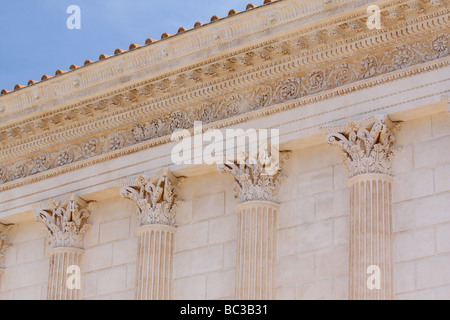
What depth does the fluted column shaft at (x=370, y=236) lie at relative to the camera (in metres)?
20.5

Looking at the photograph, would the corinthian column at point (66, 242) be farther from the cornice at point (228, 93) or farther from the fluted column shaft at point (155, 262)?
the fluted column shaft at point (155, 262)

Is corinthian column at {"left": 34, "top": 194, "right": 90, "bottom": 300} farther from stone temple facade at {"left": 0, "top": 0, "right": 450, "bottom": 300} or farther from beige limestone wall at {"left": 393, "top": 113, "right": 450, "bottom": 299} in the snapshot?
beige limestone wall at {"left": 393, "top": 113, "right": 450, "bottom": 299}

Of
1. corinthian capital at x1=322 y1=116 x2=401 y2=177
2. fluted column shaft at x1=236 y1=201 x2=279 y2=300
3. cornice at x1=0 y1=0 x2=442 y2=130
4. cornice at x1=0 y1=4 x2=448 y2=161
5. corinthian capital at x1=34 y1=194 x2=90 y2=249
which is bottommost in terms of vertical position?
fluted column shaft at x1=236 y1=201 x2=279 y2=300

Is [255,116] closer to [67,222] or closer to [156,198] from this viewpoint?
[156,198]

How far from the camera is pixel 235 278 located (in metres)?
22.3

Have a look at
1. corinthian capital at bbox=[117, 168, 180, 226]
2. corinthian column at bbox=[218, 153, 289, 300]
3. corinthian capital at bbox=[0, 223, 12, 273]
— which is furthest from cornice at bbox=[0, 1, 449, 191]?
corinthian column at bbox=[218, 153, 289, 300]

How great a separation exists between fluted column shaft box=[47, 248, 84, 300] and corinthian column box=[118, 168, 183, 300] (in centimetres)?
154

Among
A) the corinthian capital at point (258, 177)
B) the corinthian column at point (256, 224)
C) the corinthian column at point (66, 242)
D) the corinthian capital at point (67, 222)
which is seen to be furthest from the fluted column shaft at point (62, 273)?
the corinthian capital at point (258, 177)

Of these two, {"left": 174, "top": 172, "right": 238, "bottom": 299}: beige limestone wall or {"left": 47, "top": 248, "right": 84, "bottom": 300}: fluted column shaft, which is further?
{"left": 47, "top": 248, "right": 84, "bottom": 300}: fluted column shaft

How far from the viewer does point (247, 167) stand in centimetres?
2272

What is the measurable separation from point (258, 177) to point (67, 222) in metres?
4.11

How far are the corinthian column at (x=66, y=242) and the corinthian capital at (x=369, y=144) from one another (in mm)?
5459

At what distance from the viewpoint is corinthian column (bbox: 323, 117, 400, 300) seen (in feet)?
67.5

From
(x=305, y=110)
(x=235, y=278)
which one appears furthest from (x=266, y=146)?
(x=235, y=278)
